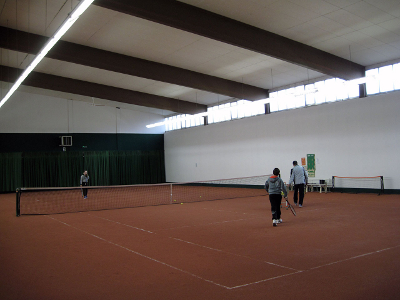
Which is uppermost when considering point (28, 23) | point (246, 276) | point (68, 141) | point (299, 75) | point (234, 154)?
point (28, 23)

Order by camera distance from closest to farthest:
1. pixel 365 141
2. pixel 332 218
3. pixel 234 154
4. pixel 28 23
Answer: pixel 332 218, pixel 28 23, pixel 365 141, pixel 234 154

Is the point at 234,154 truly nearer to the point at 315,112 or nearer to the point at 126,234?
the point at 315,112

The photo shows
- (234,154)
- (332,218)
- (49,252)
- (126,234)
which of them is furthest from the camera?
(234,154)

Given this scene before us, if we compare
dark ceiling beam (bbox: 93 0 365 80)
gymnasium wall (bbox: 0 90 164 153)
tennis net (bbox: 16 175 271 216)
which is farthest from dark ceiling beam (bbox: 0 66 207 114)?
dark ceiling beam (bbox: 93 0 365 80)

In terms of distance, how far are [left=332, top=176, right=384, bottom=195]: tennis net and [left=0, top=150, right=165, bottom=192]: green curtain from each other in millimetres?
17910

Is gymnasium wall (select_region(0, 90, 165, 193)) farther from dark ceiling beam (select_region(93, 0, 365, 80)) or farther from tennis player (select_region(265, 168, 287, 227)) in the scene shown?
tennis player (select_region(265, 168, 287, 227))

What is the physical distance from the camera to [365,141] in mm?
17500

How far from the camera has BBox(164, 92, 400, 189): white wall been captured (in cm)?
1675

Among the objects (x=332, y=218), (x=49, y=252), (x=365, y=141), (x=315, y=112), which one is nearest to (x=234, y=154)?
(x=315, y=112)

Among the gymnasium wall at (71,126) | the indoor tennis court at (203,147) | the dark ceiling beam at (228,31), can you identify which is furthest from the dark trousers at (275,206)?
the gymnasium wall at (71,126)

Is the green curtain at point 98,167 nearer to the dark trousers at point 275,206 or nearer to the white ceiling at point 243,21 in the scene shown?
the white ceiling at point 243,21

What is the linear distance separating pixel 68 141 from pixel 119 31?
16033 mm

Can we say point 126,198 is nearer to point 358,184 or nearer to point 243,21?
point 243,21

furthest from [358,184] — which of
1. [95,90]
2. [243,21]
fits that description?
[95,90]
